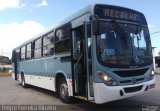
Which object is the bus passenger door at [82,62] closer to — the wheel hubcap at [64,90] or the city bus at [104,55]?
the city bus at [104,55]

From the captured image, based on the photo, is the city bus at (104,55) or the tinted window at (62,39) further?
the tinted window at (62,39)

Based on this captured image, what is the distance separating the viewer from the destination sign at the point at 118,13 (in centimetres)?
859

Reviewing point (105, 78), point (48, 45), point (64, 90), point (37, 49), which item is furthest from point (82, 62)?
point (37, 49)

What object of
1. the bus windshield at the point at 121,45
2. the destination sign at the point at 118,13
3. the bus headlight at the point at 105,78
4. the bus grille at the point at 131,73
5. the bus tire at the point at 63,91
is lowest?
the bus tire at the point at 63,91

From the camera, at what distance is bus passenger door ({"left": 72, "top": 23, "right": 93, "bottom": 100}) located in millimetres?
8570

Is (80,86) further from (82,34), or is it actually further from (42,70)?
(42,70)

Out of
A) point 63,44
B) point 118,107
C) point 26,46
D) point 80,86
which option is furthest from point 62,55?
point 26,46

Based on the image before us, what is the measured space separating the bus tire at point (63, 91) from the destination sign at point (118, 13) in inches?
129

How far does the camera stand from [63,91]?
1079 cm

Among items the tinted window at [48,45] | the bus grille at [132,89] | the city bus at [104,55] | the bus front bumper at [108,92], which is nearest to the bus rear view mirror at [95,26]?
the city bus at [104,55]

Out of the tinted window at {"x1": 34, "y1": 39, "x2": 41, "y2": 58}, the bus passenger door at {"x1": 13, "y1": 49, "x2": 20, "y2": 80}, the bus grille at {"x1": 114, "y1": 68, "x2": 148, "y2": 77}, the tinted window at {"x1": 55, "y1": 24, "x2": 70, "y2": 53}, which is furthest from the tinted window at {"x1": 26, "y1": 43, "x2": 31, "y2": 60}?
the bus grille at {"x1": 114, "y1": 68, "x2": 148, "y2": 77}

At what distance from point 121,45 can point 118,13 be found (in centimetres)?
109

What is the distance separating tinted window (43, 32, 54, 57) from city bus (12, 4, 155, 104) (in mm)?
965

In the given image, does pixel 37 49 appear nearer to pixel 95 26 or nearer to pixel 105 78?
pixel 95 26
